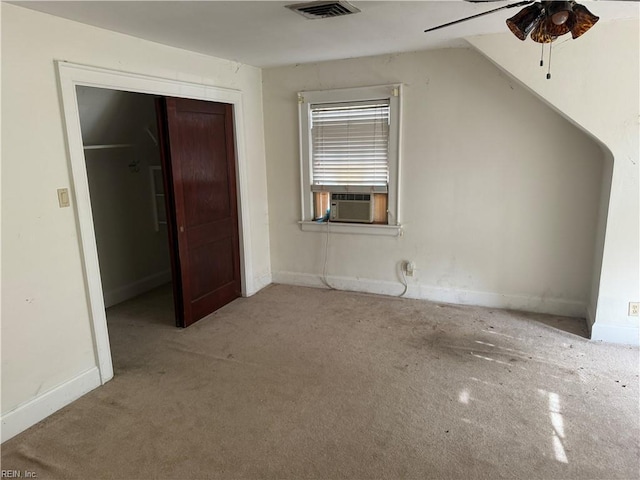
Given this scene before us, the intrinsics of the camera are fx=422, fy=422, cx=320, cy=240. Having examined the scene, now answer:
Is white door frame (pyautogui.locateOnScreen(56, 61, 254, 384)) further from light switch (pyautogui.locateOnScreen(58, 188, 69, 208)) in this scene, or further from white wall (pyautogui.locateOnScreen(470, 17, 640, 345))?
white wall (pyautogui.locateOnScreen(470, 17, 640, 345))

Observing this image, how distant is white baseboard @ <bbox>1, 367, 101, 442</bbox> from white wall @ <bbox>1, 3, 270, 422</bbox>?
0.03 metres

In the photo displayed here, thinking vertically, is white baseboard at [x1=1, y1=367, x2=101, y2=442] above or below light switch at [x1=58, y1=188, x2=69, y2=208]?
below

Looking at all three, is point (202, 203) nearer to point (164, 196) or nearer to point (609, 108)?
point (164, 196)

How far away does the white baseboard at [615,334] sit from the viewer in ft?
10.3

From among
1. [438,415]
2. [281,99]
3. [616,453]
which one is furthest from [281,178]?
[616,453]

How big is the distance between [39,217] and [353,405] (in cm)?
210

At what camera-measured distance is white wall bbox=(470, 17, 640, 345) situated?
2828 mm

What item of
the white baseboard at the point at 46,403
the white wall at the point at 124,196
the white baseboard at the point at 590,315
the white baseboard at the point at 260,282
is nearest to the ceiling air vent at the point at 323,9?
the white wall at the point at 124,196

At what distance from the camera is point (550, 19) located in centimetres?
181

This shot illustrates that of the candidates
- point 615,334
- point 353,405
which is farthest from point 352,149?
point 615,334

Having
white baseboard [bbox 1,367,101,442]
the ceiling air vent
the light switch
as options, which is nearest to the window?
the ceiling air vent

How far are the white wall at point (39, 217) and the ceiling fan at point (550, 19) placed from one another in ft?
7.40

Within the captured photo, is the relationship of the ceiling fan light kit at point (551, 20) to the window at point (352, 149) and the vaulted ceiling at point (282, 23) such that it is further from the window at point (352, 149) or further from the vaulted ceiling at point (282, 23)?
the window at point (352, 149)

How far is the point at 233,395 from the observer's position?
2629 millimetres
